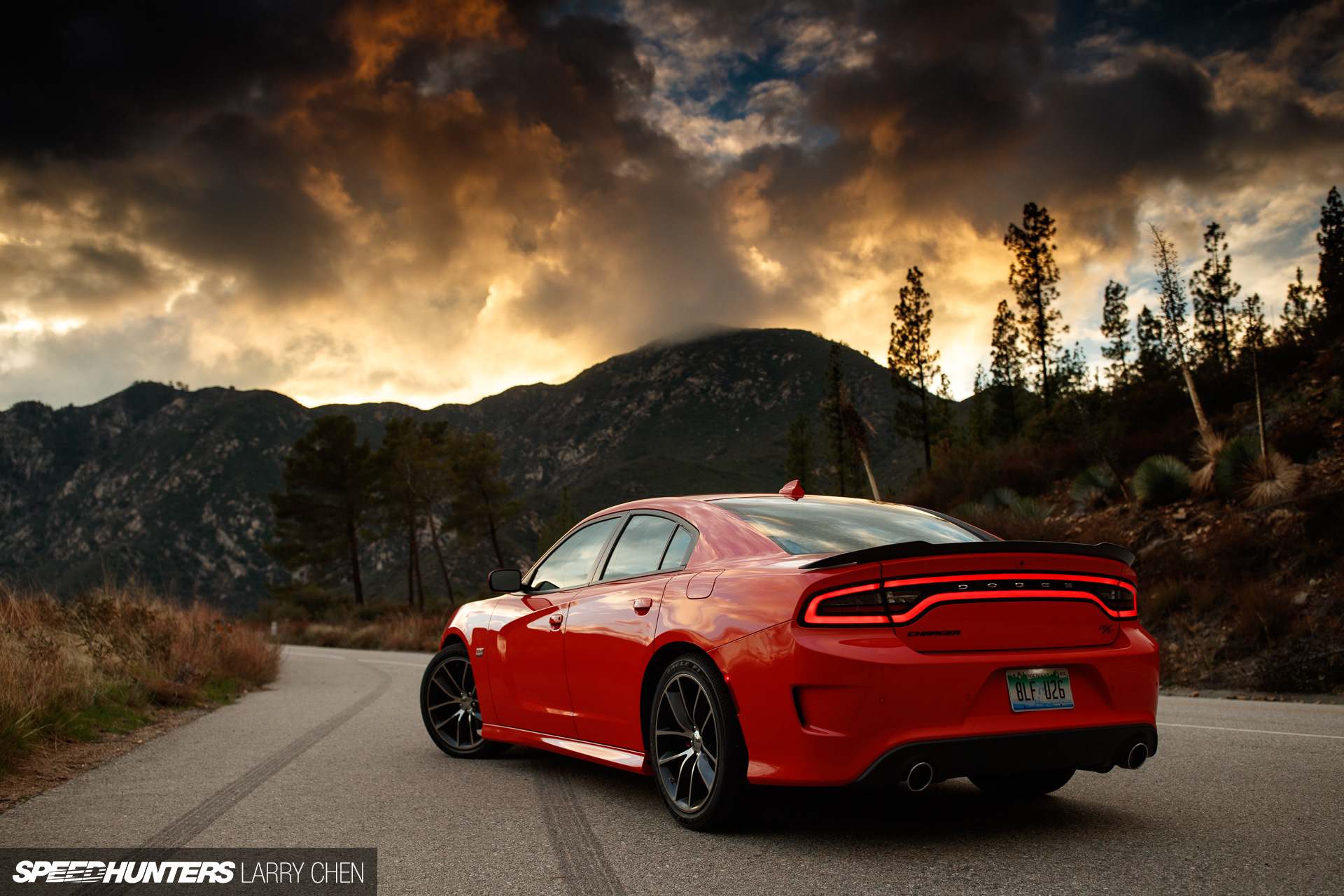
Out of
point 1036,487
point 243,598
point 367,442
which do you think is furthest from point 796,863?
point 243,598

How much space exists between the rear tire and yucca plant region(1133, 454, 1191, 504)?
1744cm

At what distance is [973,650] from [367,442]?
62.0 m

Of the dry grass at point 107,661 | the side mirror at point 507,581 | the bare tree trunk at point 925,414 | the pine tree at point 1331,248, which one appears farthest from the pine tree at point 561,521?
the side mirror at point 507,581

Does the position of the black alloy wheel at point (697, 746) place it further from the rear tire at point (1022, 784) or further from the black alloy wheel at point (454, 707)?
the black alloy wheel at point (454, 707)

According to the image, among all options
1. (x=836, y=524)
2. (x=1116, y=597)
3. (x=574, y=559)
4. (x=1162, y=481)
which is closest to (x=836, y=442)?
(x=1162, y=481)

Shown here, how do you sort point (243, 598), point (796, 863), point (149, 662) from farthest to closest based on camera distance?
1. point (243, 598)
2. point (149, 662)
3. point (796, 863)

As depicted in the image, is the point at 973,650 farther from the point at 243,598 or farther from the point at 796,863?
the point at 243,598

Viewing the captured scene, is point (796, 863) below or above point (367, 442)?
below

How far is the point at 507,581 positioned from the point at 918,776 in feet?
10.8

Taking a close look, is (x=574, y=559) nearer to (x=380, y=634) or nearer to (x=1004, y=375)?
(x=380, y=634)

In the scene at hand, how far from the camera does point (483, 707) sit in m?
6.01

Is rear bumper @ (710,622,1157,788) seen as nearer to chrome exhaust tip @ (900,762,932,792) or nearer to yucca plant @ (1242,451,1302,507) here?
chrome exhaust tip @ (900,762,932,792)

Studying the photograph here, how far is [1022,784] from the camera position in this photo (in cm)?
464

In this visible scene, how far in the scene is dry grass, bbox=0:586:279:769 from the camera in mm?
6727
